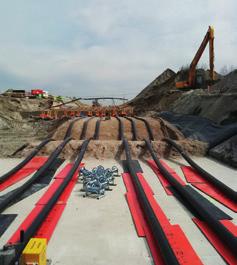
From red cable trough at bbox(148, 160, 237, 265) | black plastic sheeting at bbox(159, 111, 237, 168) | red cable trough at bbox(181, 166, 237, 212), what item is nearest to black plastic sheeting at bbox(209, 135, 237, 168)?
black plastic sheeting at bbox(159, 111, 237, 168)

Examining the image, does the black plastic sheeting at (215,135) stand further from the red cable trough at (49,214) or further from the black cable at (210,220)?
the red cable trough at (49,214)

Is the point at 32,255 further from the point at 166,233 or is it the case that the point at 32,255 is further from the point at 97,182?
the point at 97,182

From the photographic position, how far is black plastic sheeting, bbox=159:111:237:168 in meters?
7.92

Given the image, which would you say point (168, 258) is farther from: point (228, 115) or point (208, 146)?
point (228, 115)

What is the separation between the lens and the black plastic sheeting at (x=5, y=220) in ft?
13.2

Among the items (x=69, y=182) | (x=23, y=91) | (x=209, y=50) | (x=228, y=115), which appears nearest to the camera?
(x=69, y=182)

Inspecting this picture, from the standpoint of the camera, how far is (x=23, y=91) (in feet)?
147

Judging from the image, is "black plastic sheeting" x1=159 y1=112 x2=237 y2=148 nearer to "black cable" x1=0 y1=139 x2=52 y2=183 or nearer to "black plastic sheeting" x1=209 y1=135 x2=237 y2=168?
"black plastic sheeting" x1=209 y1=135 x2=237 y2=168

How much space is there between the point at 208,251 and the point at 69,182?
334 centimetres

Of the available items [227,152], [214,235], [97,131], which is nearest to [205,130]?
[227,152]

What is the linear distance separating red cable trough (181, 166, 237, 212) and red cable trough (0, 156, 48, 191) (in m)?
3.56

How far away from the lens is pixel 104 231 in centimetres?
397

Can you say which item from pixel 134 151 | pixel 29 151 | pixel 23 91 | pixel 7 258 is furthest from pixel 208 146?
pixel 23 91

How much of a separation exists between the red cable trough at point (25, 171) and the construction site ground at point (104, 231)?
0.98m
